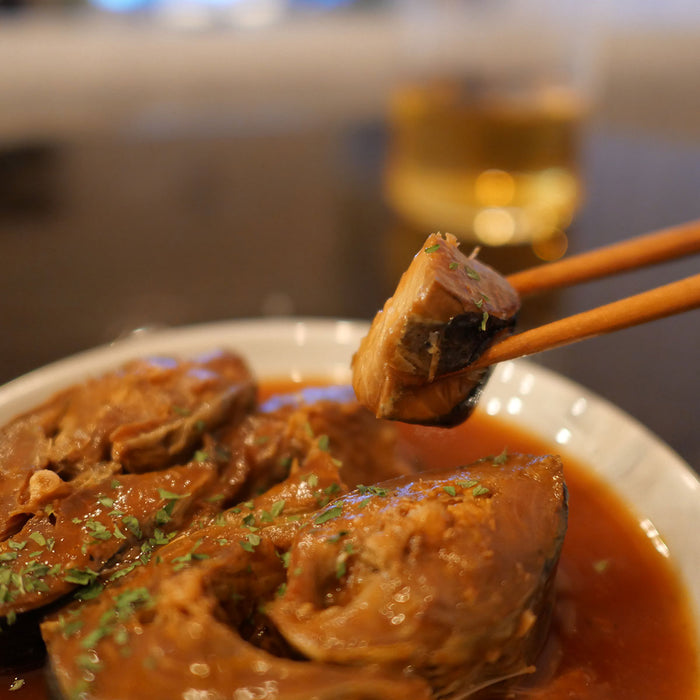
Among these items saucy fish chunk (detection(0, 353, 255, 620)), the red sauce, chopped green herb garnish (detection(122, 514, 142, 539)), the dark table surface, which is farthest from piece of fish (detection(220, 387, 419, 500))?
the dark table surface

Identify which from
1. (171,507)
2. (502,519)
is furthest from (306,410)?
(502,519)

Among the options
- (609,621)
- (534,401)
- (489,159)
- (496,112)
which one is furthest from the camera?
(489,159)

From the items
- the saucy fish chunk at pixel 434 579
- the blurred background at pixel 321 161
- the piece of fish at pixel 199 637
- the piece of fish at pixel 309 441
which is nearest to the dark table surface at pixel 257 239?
the blurred background at pixel 321 161

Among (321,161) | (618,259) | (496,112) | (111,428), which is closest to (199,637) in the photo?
(111,428)

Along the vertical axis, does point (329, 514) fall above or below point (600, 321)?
below

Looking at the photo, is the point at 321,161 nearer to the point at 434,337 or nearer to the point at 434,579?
the point at 434,337
